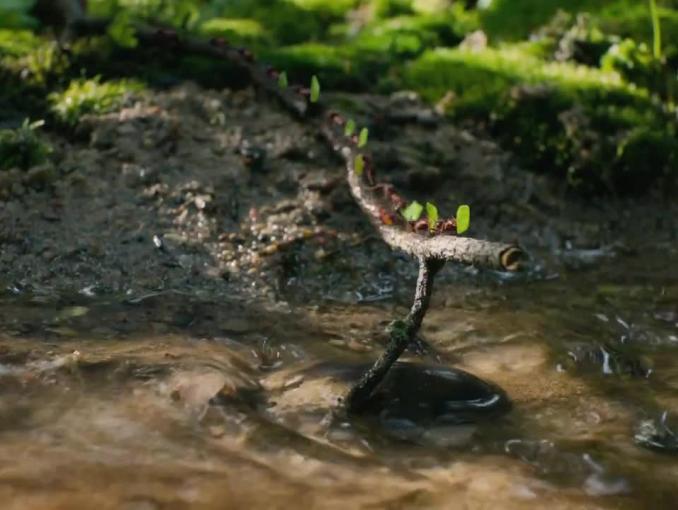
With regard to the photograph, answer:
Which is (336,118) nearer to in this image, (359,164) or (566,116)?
(359,164)

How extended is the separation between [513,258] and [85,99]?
3.74m

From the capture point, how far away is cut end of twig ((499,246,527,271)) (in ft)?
7.16

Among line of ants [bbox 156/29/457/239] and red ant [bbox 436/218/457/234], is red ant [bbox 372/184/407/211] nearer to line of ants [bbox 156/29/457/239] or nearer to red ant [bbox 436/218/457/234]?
line of ants [bbox 156/29/457/239]

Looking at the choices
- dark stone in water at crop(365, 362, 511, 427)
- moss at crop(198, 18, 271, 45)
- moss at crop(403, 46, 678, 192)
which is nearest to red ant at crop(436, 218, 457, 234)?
dark stone in water at crop(365, 362, 511, 427)

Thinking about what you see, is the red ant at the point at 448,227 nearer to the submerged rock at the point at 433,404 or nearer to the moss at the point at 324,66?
the submerged rock at the point at 433,404

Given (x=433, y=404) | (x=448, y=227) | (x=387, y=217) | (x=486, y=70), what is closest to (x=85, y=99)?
(x=387, y=217)

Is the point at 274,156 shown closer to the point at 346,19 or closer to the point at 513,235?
the point at 513,235

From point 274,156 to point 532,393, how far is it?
2.64m

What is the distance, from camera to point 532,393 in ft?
10.0

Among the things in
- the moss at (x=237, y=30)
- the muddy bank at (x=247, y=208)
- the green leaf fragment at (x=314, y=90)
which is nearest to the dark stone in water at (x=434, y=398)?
the muddy bank at (x=247, y=208)

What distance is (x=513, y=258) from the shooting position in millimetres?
2182

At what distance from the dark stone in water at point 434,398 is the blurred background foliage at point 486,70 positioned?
291cm

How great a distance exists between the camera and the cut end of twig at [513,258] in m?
2.18

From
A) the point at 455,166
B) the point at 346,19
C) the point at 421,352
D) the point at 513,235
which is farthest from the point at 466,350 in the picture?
the point at 346,19
